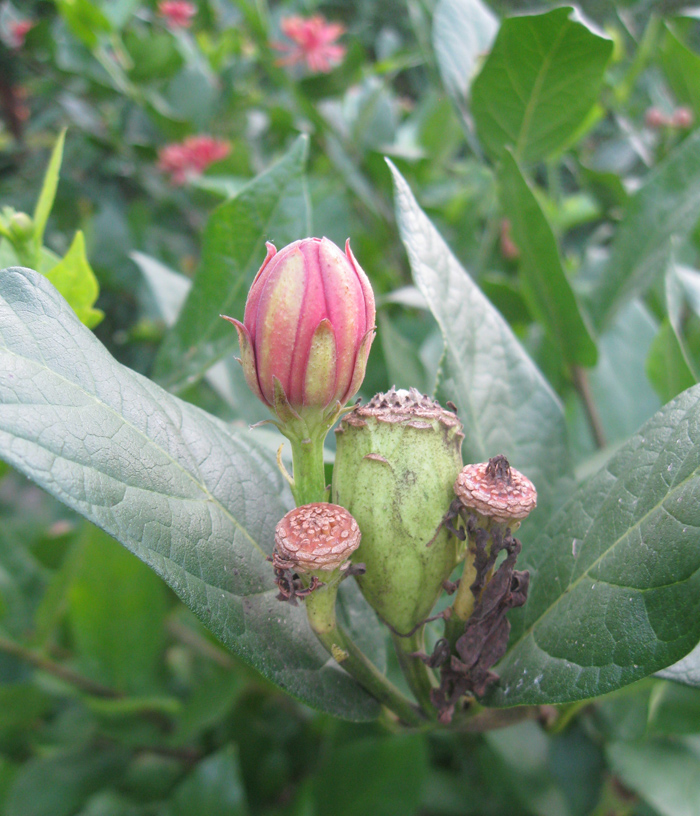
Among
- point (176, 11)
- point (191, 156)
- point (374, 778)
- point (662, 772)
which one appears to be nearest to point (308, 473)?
point (662, 772)

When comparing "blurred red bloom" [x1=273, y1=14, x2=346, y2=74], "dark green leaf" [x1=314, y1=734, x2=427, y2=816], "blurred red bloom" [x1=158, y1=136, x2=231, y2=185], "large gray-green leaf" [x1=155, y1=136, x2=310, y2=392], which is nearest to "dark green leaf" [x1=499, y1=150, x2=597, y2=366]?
"large gray-green leaf" [x1=155, y1=136, x2=310, y2=392]

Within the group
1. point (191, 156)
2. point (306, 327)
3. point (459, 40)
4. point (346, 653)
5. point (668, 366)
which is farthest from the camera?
point (191, 156)

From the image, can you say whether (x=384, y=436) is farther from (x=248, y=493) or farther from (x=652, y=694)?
(x=652, y=694)

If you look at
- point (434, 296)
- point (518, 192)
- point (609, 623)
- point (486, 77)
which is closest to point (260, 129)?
point (486, 77)

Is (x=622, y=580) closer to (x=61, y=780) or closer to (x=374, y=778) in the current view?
(x=374, y=778)

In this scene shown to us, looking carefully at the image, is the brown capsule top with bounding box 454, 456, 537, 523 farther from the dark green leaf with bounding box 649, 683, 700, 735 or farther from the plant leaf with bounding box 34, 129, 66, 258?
the plant leaf with bounding box 34, 129, 66, 258

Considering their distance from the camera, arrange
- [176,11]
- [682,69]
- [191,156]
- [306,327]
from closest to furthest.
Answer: [306,327] < [682,69] < [191,156] < [176,11]

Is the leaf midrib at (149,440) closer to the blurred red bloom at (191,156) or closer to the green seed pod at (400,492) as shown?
the green seed pod at (400,492)
